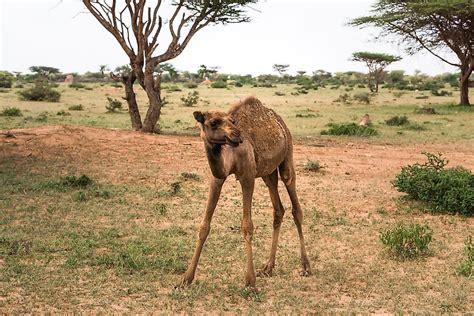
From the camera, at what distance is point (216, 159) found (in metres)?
4.56

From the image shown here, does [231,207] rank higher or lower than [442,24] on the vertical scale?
lower

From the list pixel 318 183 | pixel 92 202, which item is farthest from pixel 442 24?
pixel 92 202

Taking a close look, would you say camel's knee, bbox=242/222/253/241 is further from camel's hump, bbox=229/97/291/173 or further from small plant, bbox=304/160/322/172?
small plant, bbox=304/160/322/172

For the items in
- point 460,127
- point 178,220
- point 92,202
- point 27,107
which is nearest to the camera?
point 178,220

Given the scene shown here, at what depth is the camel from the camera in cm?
450

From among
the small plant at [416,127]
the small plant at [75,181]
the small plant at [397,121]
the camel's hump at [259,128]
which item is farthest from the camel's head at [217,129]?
the small plant at [397,121]

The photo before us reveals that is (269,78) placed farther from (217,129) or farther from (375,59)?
(217,129)

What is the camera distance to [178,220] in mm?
7652

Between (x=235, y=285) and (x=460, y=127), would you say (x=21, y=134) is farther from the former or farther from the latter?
(x=460, y=127)

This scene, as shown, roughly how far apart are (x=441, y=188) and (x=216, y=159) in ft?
16.4

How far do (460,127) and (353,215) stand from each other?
490 inches

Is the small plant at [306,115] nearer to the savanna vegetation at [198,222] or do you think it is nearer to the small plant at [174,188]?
the savanna vegetation at [198,222]

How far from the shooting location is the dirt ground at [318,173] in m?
6.12

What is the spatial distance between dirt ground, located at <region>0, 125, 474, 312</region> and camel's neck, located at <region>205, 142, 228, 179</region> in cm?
136
